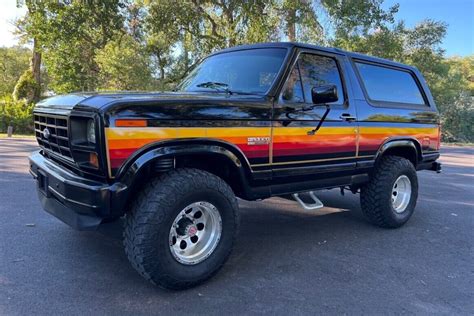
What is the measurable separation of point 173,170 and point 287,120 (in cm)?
123

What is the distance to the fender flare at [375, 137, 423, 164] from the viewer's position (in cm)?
489

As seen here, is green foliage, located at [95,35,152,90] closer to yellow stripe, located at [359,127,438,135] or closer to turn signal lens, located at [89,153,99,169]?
yellow stripe, located at [359,127,438,135]

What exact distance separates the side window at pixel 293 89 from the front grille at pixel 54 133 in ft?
6.36

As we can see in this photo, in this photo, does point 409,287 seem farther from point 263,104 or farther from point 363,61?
point 363,61

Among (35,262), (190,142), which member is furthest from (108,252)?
(190,142)

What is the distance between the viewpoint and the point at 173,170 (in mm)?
3271

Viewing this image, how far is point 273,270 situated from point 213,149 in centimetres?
129

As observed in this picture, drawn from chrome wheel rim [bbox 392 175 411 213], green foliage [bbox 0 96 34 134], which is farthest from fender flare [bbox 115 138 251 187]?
green foliage [bbox 0 96 34 134]

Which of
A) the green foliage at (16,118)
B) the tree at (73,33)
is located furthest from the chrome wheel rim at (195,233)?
the green foliage at (16,118)

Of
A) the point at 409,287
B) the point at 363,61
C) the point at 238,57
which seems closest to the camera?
the point at 409,287

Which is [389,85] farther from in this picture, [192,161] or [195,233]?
[195,233]

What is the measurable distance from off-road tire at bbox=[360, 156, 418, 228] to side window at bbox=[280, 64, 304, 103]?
5.59 ft

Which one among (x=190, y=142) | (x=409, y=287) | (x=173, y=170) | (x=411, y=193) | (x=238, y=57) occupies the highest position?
(x=238, y=57)

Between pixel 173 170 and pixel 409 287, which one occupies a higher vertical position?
pixel 173 170
